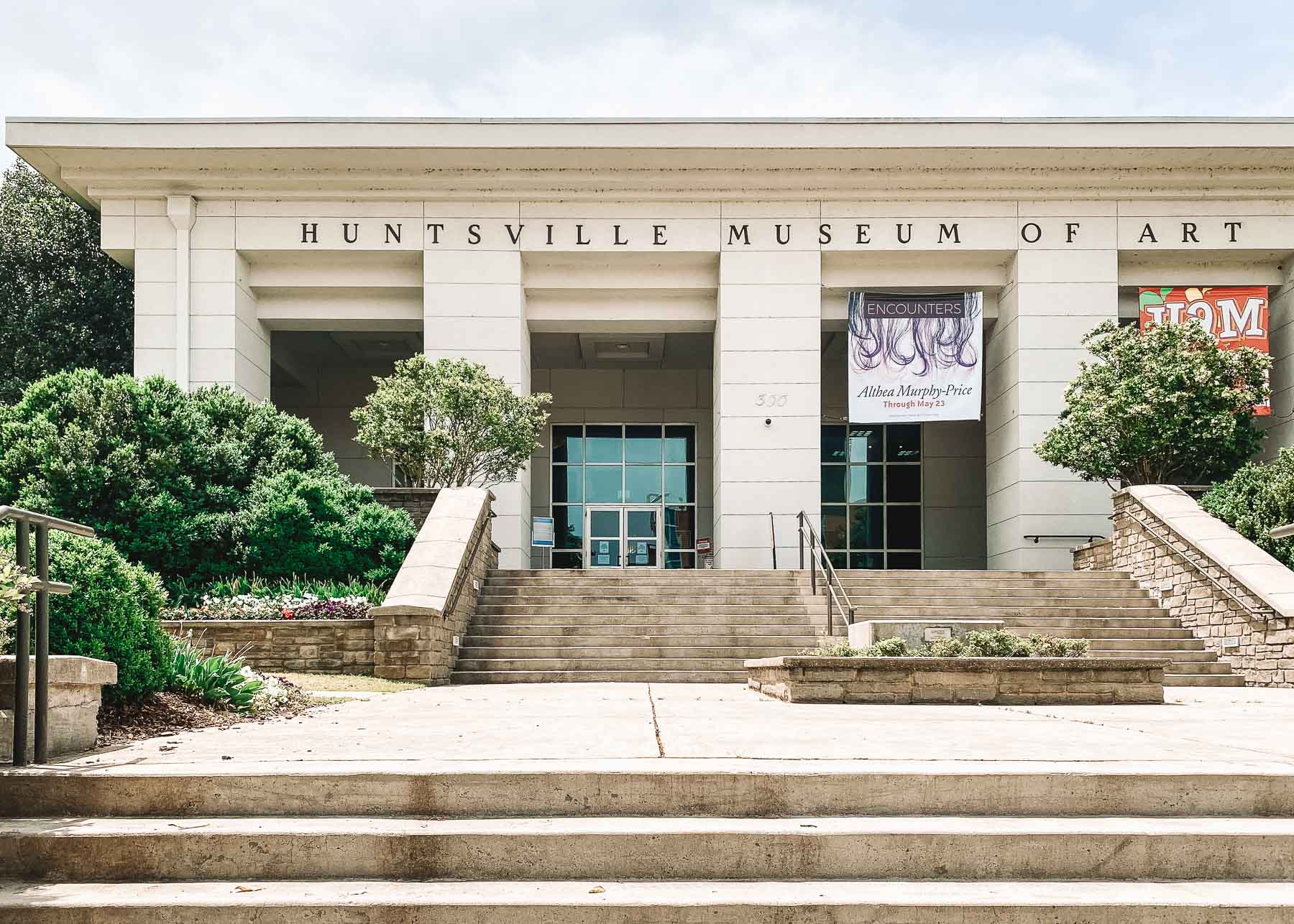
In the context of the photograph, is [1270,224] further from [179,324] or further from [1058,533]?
[179,324]

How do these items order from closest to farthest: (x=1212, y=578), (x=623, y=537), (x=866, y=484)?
(x=1212, y=578), (x=866, y=484), (x=623, y=537)

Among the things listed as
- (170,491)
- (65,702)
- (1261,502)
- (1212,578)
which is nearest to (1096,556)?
(1261,502)

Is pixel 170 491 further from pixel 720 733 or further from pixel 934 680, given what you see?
pixel 720 733

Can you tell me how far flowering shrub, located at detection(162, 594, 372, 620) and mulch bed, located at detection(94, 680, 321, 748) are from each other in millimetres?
5556

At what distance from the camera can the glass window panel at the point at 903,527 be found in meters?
29.4

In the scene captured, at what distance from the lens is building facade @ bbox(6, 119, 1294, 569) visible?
23.1 meters

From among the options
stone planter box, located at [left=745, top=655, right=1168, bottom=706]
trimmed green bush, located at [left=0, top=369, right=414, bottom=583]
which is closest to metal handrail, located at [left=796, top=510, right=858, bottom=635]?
stone planter box, located at [left=745, top=655, right=1168, bottom=706]

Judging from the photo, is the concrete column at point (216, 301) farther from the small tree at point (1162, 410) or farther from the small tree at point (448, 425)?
the small tree at point (1162, 410)

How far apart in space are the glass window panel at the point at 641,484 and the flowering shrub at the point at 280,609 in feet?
49.5

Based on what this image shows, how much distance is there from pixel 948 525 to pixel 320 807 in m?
25.6

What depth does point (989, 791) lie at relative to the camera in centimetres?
498

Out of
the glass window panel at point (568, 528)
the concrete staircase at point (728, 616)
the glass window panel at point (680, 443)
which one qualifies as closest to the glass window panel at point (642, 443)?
the glass window panel at point (680, 443)

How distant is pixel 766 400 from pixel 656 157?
5364 millimetres

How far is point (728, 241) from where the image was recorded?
2414cm
